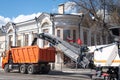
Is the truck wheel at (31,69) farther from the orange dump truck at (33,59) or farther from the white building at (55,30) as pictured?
the white building at (55,30)

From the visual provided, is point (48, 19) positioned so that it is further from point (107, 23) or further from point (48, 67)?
point (48, 67)

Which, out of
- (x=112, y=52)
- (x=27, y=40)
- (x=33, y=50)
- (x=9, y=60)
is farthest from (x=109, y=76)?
(x=27, y=40)

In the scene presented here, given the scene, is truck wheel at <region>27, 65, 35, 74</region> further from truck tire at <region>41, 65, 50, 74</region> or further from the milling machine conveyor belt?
the milling machine conveyor belt

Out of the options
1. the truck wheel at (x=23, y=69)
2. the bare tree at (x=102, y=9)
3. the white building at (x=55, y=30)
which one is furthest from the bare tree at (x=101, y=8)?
the truck wheel at (x=23, y=69)

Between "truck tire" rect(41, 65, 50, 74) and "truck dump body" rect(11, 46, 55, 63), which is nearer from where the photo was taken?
"truck dump body" rect(11, 46, 55, 63)

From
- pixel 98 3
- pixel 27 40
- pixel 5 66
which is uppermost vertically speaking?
pixel 98 3

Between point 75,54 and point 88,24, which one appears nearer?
point 75,54

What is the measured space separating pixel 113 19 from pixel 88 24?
6278 mm

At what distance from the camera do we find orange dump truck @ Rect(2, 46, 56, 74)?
32375 mm

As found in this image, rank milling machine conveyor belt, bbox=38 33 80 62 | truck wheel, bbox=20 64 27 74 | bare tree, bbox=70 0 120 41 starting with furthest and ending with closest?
bare tree, bbox=70 0 120 41 < truck wheel, bbox=20 64 27 74 < milling machine conveyor belt, bbox=38 33 80 62

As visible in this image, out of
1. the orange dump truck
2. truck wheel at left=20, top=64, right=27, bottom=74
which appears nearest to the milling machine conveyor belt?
the orange dump truck

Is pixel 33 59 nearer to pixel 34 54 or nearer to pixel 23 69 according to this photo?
pixel 34 54

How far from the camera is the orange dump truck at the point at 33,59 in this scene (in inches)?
1275

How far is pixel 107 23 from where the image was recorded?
4012 centimetres
